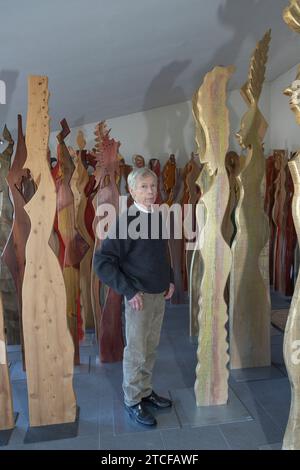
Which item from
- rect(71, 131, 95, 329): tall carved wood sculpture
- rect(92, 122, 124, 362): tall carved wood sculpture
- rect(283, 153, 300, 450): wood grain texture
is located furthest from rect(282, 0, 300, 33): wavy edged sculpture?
rect(71, 131, 95, 329): tall carved wood sculpture

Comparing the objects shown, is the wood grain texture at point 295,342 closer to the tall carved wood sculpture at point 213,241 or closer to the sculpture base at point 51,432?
the tall carved wood sculpture at point 213,241

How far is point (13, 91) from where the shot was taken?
283 centimetres

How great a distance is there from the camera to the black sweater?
184cm

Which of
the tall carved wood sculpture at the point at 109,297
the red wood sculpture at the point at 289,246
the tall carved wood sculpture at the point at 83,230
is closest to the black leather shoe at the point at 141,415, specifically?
the tall carved wood sculpture at the point at 109,297

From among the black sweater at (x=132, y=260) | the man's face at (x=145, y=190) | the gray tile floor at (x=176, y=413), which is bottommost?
the gray tile floor at (x=176, y=413)

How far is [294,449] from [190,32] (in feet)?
9.41

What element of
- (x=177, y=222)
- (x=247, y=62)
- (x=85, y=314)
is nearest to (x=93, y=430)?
(x=85, y=314)

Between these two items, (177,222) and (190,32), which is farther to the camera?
(177,222)

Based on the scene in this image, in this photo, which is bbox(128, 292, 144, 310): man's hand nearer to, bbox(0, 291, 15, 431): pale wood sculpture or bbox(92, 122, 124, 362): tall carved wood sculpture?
bbox(0, 291, 15, 431): pale wood sculpture

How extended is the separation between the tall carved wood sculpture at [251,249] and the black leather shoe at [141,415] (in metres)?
0.85

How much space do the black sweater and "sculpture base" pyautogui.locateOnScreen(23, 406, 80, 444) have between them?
2.64ft

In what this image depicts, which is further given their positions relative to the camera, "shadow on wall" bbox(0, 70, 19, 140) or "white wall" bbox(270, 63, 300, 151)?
"white wall" bbox(270, 63, 300, 151)

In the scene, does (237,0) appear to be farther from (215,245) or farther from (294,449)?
(294,449)

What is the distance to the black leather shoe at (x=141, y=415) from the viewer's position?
2020 millimetres
